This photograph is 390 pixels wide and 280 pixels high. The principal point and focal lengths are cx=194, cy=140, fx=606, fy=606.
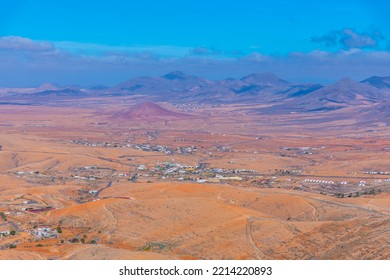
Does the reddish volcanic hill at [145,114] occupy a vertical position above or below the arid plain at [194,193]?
above

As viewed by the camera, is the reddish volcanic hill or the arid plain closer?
the arid plain

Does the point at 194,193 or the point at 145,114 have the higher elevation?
the point at 145,114

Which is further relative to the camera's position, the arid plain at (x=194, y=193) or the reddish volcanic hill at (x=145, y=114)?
the reddish volcanic hill at (x=145, y=114)

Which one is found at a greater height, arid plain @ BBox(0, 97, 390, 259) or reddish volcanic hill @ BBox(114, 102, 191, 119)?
reddish volcanic hill @ BBox(114, 102, 191, 119)

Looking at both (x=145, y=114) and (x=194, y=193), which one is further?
(x=145, y=114)

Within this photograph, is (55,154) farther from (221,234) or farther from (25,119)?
(25,119)

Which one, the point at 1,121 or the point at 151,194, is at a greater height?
the point at 1,121
